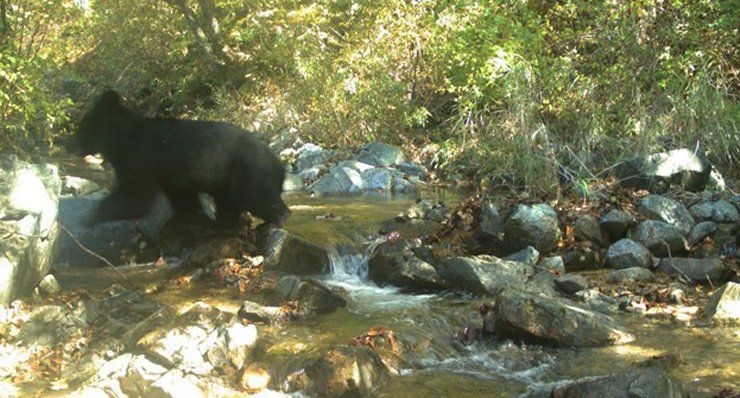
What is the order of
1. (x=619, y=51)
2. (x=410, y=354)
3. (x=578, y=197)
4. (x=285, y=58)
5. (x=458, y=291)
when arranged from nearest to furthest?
(x=410, y=354) < (x=458, y=291) < (x=578, y=197) < (x=619, y=51) < (x=285, y=58)

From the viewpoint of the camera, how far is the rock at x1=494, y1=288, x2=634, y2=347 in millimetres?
5203

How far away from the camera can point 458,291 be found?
22.0ft

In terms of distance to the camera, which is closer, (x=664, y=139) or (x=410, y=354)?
(x=410, y=354)

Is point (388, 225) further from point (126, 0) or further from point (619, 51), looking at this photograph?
point (126, 0)

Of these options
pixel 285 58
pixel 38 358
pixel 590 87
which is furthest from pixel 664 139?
pixel 285 58

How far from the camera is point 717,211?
8.22 m

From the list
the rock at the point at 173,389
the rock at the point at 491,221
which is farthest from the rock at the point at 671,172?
the rock at the point at 173,389

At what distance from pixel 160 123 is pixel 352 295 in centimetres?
290

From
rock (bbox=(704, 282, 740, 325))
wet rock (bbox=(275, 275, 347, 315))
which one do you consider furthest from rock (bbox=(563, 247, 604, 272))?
wet rock (bbox=(275, 275, 347, 315))

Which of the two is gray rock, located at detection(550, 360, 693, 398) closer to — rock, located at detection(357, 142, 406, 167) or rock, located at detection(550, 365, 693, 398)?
rock, located at detection(550, 365, 693, 398)

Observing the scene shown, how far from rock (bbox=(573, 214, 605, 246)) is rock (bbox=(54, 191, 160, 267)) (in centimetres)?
478

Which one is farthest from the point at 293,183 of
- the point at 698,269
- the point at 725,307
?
the point at 725,307

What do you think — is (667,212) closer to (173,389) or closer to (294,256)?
(294,256)

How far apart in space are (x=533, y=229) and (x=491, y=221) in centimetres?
61
